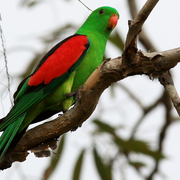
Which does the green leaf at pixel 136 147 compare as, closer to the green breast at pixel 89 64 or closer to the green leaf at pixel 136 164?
the green leaf at pixel 136 164

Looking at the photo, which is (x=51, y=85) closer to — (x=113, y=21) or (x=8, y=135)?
(x=8, y=135)

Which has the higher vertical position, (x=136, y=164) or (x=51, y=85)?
(x=51, y=85)

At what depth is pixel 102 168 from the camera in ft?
13.1

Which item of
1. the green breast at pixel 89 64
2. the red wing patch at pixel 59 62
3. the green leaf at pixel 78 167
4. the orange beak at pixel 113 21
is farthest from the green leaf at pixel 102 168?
the orange beak at pixel 113 21

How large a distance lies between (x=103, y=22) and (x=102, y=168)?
5.86 ft

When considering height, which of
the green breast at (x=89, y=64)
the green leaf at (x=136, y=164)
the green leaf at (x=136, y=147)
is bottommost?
the green leaf at (x=136, y=164)

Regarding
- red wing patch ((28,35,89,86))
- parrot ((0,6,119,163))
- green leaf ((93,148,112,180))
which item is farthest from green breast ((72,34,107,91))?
green leaf ((93,148,112,180))

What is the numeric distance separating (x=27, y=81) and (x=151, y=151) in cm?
173

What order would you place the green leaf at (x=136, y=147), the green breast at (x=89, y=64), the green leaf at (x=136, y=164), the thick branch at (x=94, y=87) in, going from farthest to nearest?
the green leaf at (x=136, y=164) → the green leaf at (x=136, y=147) → the green breast at (x=89, y=64) → the thick branch at (x=94, y=87)

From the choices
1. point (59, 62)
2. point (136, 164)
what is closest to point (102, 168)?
point (136, 164)

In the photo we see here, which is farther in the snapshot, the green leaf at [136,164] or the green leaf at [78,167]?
the green leaf at [136,164]

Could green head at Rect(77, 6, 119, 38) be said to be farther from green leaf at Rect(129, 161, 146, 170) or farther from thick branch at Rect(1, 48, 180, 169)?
green leaf at Rect(129, 161, 146, 170)

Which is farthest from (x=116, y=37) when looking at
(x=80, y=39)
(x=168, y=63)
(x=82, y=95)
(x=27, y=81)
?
(x=168, y=63)

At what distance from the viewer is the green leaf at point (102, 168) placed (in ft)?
12.8
